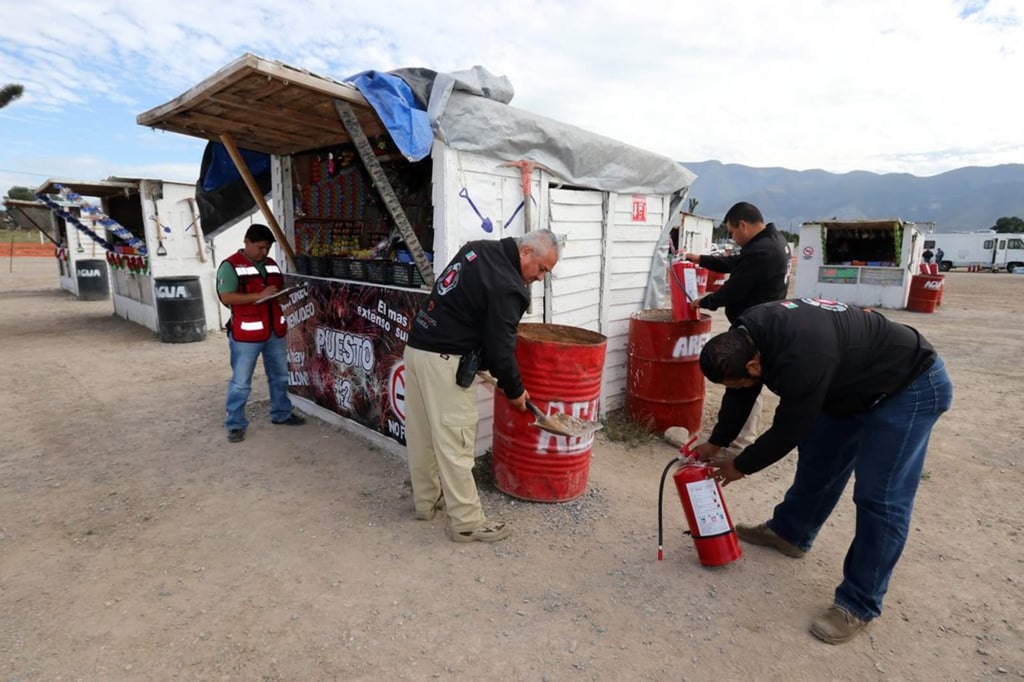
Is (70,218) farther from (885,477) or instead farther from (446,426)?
(885,477)

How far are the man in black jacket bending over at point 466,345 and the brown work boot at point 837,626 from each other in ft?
5.45

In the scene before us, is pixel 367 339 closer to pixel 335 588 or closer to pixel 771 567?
pixel 335 588

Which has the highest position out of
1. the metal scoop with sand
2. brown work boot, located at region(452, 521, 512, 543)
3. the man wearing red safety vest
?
the man wearing red safety vest

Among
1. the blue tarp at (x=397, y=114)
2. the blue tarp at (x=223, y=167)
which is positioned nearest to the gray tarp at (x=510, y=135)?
the blue tarp at (x=397, y=114)

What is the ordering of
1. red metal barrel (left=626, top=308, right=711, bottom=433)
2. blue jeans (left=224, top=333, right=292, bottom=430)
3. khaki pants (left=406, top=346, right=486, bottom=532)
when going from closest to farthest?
A: khaki pants (left=406, top=346, right=486, bottom=532) → blue jeans (left=224, top=333, right=292, bottom=430) → red metal barrel (left=626, top=308, right=711, bottom=433)

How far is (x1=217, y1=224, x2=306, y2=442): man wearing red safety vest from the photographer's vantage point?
4.43m

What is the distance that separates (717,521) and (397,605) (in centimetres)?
172

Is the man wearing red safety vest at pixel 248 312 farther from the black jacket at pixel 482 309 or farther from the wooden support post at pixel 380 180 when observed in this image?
the black jacket at pixel 482 309

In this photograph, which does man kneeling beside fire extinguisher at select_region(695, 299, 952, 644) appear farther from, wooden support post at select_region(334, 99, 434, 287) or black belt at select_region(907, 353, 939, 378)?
wooden support post at select_region(334, 99, 434, 287)

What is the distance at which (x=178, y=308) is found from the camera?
28.4 feet

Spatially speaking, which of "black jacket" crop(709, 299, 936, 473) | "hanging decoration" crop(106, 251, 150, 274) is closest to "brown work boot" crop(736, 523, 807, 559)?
"black jacket" crop(709, 299, 936, 473)

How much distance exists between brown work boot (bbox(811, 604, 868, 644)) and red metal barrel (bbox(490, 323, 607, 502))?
61.6 inches

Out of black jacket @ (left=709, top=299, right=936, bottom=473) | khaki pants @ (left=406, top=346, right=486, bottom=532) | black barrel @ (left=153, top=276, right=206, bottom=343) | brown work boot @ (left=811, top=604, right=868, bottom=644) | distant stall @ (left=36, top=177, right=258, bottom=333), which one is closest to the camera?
black jacket @ (left=709, top=299, right=936, bottom=473)

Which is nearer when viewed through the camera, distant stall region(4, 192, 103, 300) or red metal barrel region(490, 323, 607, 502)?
red metal barrel region(490, 323, 607, 502)
